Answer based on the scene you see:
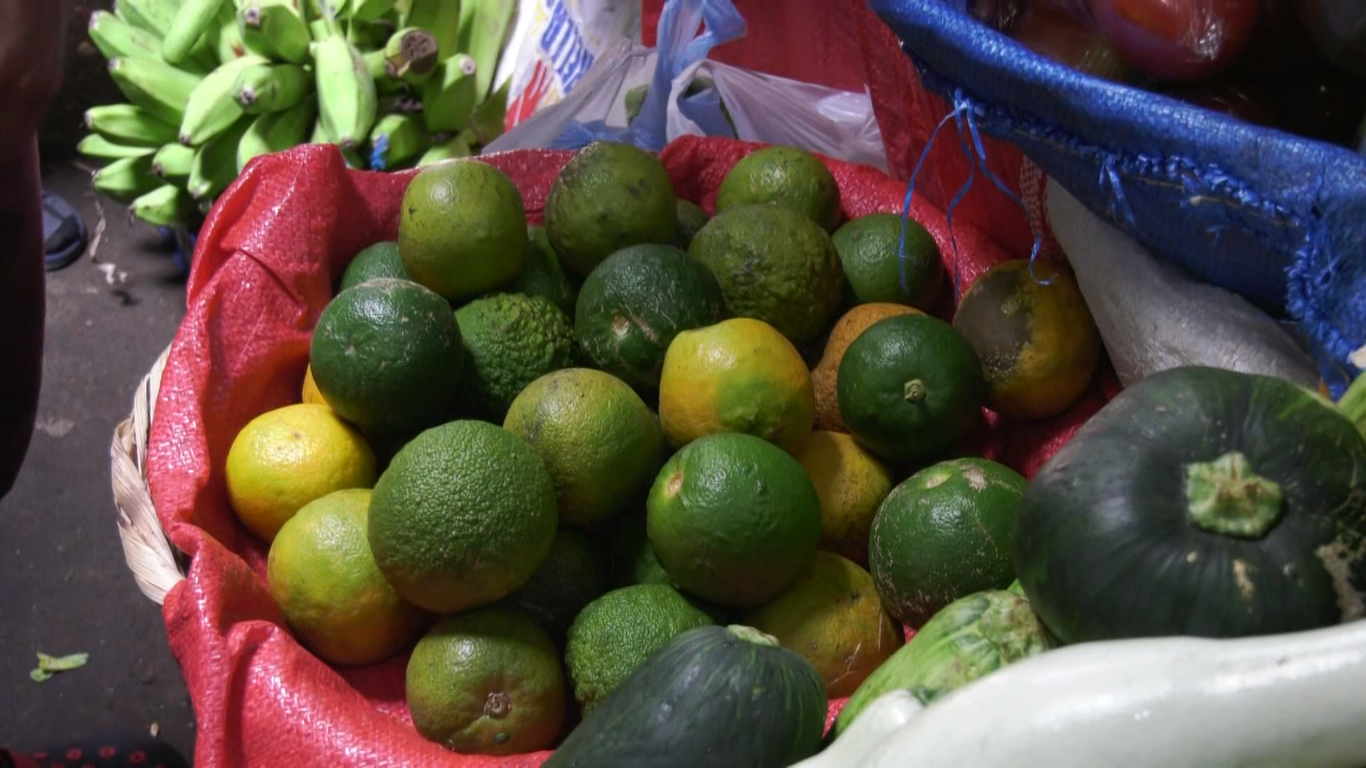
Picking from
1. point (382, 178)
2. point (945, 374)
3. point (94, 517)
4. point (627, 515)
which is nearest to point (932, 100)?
point (945, 374)

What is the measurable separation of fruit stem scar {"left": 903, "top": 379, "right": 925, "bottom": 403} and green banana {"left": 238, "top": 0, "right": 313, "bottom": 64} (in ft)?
5.04

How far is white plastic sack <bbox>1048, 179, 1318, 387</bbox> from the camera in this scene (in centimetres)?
80

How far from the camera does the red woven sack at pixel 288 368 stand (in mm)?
893

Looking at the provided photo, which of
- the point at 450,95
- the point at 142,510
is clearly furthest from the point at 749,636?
the point at 450,95

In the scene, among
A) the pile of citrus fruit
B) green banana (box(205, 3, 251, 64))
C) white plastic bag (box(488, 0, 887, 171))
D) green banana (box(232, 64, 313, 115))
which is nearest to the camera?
the pile of citrus fruit

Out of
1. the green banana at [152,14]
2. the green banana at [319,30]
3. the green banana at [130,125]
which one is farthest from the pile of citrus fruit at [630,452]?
the green banana at [152,14]

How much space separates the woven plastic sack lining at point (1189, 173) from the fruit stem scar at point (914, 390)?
235 mm

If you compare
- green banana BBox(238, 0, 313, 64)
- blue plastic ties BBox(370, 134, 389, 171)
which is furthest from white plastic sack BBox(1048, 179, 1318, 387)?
green banana BBox(238, 0, 313, 64)

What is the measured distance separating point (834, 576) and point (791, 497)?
127 millimetres

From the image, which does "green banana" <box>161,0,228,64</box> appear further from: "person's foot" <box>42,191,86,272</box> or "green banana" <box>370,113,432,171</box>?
"person's foot" <box>42,191,86,272</box>

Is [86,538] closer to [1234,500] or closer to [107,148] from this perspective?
[107,148]

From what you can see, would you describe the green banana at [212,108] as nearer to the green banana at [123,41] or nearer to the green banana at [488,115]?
the green banana at [123,41]

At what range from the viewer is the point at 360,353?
40.8 inches

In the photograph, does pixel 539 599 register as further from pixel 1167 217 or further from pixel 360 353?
pixel 1167 217
